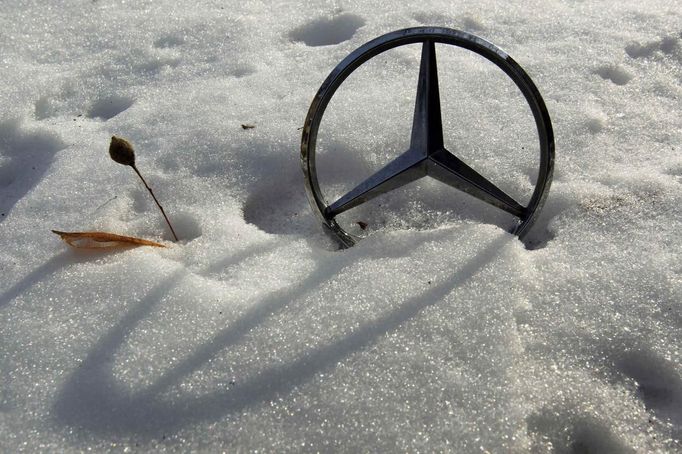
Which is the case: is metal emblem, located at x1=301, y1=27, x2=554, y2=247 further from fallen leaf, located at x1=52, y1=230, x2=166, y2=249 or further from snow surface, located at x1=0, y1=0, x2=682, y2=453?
fallen leaf, located at x1=52, y1=230, x2=166, y2=249

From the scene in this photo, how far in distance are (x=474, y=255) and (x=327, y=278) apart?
43 cm

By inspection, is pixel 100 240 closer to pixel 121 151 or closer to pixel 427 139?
pixel 121 151

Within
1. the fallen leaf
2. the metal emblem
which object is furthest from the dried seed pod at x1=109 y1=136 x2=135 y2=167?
the metal emblem

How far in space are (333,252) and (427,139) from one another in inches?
17.4

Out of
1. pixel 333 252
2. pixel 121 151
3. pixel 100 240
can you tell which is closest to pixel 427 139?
pixel 333 252

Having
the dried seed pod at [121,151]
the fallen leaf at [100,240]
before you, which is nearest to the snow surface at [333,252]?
the fallen leaf at [100,240]

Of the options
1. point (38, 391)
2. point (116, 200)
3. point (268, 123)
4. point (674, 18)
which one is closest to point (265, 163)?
point (268, 123)

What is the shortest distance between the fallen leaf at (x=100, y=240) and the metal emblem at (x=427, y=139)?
576 mm

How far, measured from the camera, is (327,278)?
1797 mm

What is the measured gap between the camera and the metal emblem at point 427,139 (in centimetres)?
165

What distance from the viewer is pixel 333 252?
1901 mm

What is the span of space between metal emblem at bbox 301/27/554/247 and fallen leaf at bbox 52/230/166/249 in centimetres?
58

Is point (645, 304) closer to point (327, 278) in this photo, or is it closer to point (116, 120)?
point (327, 278)

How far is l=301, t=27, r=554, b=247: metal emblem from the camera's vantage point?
5.40ft
